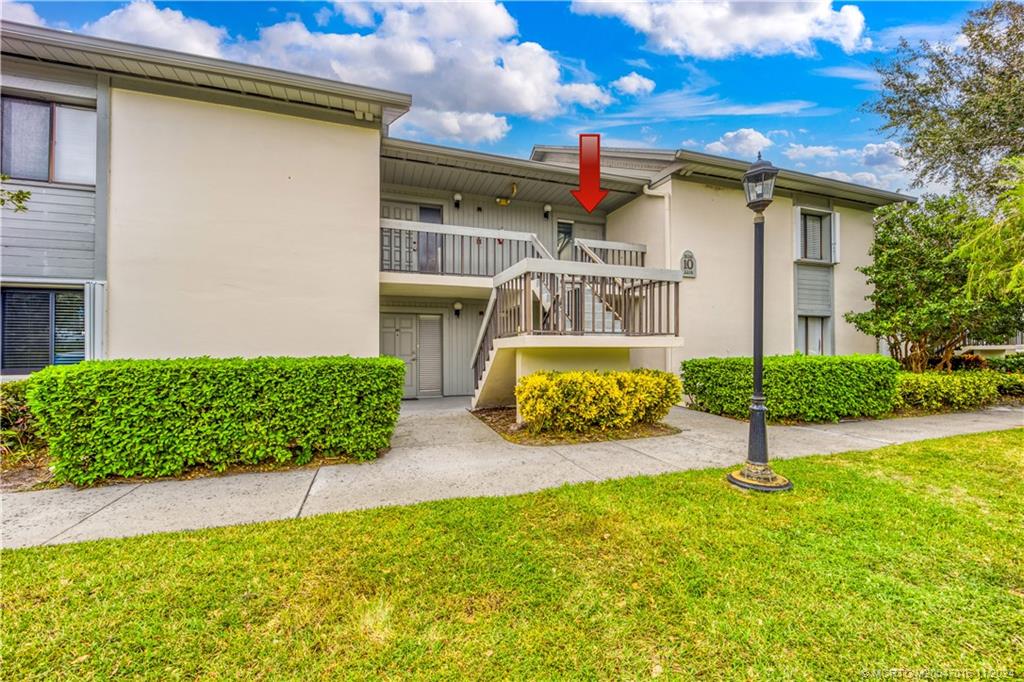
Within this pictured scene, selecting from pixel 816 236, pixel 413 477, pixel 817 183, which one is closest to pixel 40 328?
pixel 413 477

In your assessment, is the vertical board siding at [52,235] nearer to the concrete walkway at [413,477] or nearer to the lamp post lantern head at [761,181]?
the concrete walkway at [413,477]

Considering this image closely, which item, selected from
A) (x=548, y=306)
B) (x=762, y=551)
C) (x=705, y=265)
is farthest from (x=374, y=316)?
(x=705, y=265)

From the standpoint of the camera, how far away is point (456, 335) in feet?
35.7

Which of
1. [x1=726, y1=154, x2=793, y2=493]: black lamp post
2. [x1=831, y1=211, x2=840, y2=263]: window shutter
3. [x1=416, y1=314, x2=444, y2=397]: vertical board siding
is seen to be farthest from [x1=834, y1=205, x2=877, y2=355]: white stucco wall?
[x1=416, y1=314, x2=444, y2=397]: vertical board siding

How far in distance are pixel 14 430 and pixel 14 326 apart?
216cm

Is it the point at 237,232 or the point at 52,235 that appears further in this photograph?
the point at 237,232

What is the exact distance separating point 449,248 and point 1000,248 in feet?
33.8

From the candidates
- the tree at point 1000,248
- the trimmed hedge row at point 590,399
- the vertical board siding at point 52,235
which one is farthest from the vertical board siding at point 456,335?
the tree at point 1000,248

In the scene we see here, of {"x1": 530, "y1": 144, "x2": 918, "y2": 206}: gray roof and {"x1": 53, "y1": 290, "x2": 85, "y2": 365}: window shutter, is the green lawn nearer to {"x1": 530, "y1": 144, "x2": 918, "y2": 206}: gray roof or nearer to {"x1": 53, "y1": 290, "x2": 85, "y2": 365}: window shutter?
{"x1": 53, "y1": 290, "x2": 85, "y2": 365}: window shutter

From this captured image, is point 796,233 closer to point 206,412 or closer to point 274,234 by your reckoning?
point 274,234

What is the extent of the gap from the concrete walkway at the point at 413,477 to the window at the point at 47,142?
5303mm

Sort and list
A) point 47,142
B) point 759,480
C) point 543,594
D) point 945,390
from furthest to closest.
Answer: point 945,390
point 47,142
point 759,480
point 543,594

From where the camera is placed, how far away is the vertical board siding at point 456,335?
10664 millimetres

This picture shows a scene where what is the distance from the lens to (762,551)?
9.12 feet
